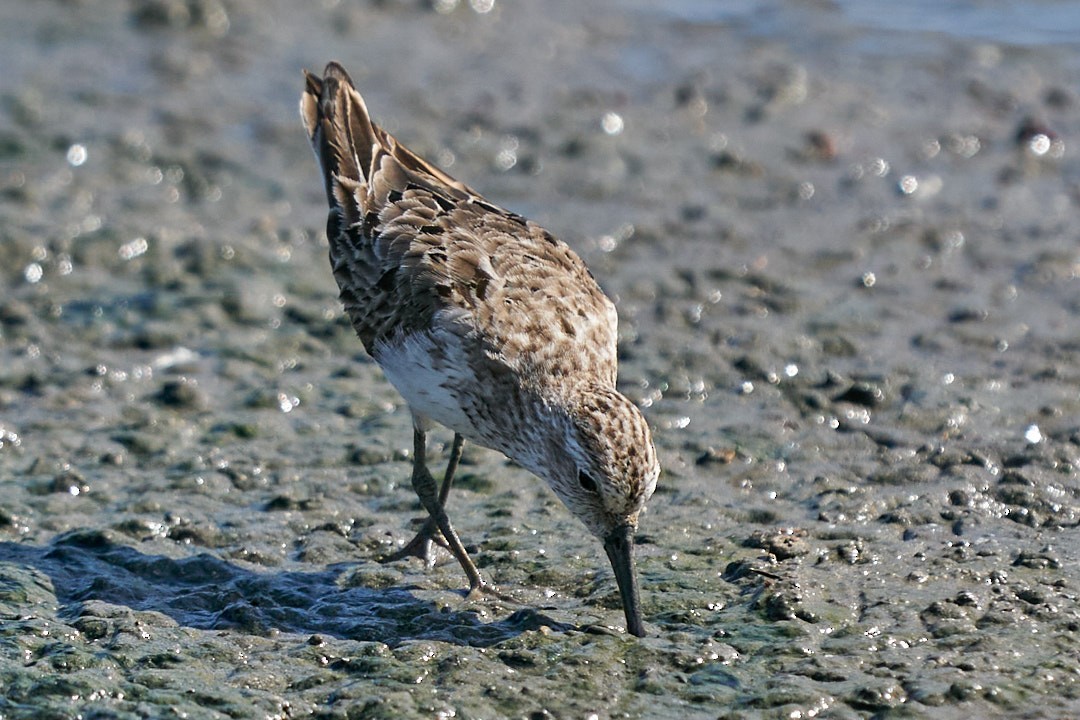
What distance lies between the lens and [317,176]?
37.2 ft

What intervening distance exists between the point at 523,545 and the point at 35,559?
7.47ft

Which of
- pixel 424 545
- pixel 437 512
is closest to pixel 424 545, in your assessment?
pixel 424 545

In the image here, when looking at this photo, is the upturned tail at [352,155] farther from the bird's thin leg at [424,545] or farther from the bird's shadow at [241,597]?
the bird's shadow at [241,597]

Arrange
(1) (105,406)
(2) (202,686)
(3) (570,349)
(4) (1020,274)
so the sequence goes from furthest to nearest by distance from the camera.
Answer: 1. (4) (1020,274)
2. (1) (105,406)
3. (3) (570,349)
4. (2) (202,686)

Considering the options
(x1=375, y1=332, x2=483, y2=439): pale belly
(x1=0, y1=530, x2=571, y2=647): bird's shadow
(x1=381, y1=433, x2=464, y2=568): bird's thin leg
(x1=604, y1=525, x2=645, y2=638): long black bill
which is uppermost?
(x1=375, y1=332, x2=483, y2=439): pale belly

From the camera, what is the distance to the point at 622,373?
29.3 feet

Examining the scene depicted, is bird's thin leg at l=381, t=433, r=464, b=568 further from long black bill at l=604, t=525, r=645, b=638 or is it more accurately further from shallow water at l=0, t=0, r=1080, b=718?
long black bill at l=604, t=525, r=645, b=638

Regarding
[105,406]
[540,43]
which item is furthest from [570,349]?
[540,43]

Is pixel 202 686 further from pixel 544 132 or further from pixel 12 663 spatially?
pixel 544 132

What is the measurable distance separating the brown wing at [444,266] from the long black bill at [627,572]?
0.74m

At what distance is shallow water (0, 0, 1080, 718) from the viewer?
5.97 metres

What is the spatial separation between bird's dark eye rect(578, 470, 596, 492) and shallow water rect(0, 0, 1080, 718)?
63 cm

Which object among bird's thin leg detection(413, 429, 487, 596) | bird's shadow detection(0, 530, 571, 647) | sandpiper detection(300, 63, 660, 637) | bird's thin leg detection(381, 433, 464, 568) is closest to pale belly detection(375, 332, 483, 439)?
sandpiper detection(300, 63, 660, 637)

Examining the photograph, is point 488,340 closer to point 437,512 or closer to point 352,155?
point 437,512
